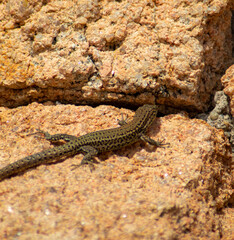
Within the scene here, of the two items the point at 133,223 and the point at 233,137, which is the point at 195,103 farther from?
the point at 133,223

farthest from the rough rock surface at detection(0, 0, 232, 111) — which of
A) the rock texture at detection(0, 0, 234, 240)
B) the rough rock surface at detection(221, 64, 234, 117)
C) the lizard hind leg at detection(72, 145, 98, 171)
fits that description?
the lizard hind leg at detection(72, 145, 98, 171)

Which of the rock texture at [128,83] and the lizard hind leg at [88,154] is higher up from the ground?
the rock texture at [128,83]

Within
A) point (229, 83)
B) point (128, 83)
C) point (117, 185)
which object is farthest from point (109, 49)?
point (117, 185)

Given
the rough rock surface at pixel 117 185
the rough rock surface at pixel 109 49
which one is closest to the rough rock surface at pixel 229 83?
the rough rock surface at pixel 109 49

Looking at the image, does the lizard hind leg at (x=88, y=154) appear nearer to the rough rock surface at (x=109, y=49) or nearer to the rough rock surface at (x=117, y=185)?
the rough rock surface at (x=117, y=185)

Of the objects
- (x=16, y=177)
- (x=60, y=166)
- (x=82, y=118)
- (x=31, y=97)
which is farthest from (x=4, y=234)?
(x=31, y=97)

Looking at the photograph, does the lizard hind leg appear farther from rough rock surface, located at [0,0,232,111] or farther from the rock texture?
rough rock surface, located at [0,0,232,111]
